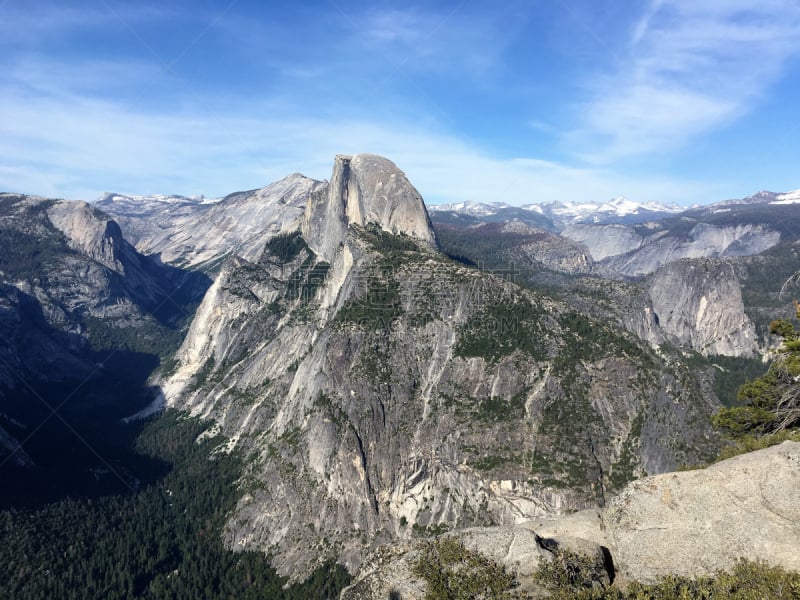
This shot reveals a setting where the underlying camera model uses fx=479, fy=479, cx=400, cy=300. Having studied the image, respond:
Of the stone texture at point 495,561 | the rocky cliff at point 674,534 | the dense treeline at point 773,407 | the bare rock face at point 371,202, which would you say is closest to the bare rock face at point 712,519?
the rocky cliff at point 674,534

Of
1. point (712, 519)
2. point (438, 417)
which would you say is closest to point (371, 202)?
point (438, 417)

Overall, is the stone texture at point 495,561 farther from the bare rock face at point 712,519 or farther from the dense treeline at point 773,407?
the dense treeline at point 773,407

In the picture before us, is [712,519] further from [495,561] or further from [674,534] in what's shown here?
[495,561]

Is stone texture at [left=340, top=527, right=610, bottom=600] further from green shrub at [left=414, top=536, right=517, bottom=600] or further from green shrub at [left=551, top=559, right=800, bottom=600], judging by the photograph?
green shrub at [left=551, top=559, right=800, bottom=600]

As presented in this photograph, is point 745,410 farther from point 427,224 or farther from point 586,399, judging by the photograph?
point 427,224

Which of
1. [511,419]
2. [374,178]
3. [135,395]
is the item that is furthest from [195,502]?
[374,178]

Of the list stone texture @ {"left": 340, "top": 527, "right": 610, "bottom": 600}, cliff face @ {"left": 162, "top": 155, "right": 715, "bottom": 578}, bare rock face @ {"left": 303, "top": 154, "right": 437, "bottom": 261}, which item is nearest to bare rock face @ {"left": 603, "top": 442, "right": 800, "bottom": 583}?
stone texture @ {"left": 340, "top": 527, "right": 610, "bottom": 600}
